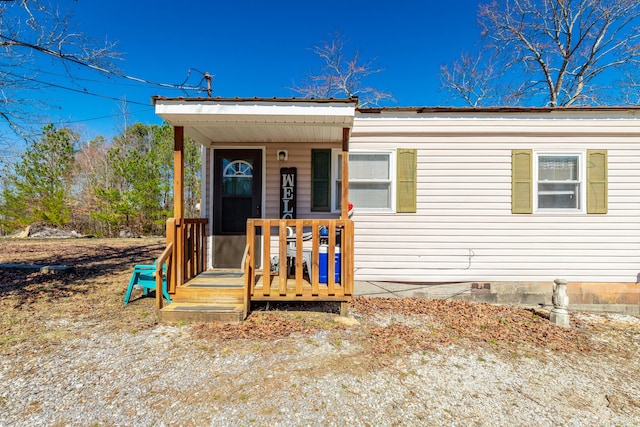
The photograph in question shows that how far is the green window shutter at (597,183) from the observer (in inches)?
199

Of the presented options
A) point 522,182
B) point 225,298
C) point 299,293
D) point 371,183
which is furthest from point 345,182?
point 522,182

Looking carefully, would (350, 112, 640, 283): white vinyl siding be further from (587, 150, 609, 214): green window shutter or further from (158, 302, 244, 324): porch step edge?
(158, 302, 244, 324): porch step edge

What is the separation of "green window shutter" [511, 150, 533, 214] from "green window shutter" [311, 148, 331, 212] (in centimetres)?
305

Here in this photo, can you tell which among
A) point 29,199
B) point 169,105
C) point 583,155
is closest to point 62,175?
point 29,199

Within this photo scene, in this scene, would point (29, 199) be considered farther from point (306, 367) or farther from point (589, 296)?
point (589, 296)

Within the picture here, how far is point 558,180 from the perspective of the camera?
5.14 metres

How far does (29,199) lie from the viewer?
13516 millimetres

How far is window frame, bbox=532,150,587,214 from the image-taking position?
200 inches

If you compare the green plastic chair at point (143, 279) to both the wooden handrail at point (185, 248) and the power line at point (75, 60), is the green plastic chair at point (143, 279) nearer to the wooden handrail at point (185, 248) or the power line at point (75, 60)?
the wooden handrail at point (185, 248)

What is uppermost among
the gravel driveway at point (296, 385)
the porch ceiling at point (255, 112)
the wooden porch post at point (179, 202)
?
the porch ceiling at point (255, 112)

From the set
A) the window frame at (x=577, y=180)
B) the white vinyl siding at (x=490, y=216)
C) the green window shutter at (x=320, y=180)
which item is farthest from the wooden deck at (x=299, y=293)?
the window frame at (x=577, y=180)

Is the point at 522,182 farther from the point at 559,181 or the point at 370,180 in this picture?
the point at 370,180

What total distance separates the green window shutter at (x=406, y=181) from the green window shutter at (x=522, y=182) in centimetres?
162

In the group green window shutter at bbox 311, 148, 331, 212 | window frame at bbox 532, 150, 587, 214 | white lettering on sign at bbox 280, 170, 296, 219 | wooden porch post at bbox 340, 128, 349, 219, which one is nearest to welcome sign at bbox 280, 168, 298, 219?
white lettering on sign at bbox 280, 170, 296, 219
